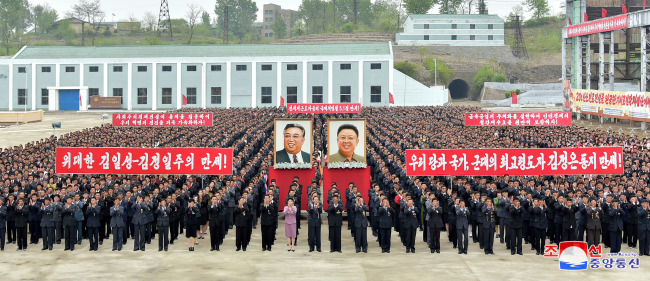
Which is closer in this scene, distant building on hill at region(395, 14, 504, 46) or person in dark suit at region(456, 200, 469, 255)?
person in dark suit at region(456, 200, 469, 255)

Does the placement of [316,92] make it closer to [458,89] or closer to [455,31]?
[458,89]

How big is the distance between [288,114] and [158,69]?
2928 centimetres

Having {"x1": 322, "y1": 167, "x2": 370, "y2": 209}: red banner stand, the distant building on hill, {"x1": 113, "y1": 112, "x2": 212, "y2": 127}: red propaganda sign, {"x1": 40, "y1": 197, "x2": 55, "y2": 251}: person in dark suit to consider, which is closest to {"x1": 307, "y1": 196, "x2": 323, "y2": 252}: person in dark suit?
{"x1": 322, "y1": 167, "x2": 370, "y2": 209}: red banner stand

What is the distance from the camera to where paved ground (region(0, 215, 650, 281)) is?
14445 millimetres

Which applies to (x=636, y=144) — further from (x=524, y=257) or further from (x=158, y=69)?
(x=158, y=69)

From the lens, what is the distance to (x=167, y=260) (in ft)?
52.2

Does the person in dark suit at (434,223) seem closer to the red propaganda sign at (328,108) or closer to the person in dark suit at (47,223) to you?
the person in dark suit at (47,223)

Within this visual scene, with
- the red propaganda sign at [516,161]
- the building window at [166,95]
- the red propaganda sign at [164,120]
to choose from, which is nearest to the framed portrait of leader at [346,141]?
the red propaganda sign at [516,161]

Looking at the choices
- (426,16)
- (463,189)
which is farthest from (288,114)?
(426,16)

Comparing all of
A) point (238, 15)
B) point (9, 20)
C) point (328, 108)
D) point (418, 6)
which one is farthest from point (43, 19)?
point (328, 108)

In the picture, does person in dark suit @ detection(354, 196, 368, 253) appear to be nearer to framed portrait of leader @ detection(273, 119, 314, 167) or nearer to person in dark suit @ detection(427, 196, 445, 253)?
person in dark suit @ detection(427, 196, 445, 253)

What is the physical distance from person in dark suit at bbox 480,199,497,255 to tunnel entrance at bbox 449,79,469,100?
3577 inches

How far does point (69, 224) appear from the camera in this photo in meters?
16.8

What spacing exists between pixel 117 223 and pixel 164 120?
61.6 feet
